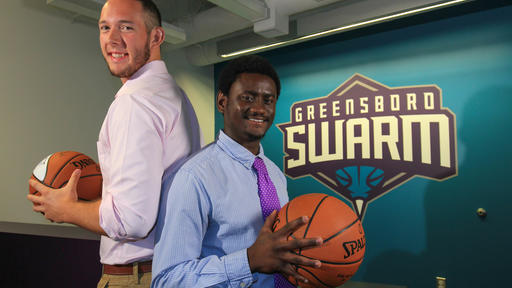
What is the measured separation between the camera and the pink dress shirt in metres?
1.12

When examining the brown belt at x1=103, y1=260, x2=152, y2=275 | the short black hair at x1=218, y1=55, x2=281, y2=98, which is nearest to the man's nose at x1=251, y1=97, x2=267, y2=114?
the short black hair at x1=218, y1=55, x2=281, y2=98

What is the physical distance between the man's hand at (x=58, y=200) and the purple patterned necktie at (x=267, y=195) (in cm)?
62

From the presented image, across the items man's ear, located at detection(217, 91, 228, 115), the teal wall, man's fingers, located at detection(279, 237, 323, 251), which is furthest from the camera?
the teal wall

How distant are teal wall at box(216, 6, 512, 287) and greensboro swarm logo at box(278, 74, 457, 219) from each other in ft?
0.31

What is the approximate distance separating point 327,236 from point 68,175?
39.9 inches

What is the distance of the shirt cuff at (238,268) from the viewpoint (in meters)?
1.03

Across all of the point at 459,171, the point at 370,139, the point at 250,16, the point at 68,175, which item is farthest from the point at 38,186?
the point at 459,171

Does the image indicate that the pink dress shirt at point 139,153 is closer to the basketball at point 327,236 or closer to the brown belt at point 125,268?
the brown belt at point 125,268

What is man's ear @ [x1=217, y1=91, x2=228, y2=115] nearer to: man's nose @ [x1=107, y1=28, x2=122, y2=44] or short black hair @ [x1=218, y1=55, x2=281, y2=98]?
short black hair @ [x1=218, y1=55, x2=281, y2=98]

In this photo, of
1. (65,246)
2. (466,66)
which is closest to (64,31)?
(65,246)

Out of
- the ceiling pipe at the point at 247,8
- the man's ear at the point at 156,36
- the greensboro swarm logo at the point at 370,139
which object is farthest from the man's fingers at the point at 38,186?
the greensboro swarm logo at the point at 370,139

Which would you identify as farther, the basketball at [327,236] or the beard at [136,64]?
the beard at [136,64]

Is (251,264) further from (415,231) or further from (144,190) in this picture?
(415,231)

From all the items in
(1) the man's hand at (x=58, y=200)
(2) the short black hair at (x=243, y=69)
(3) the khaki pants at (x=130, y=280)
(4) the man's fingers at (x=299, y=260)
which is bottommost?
(3) the khaki pants at (x=130, y=280)
